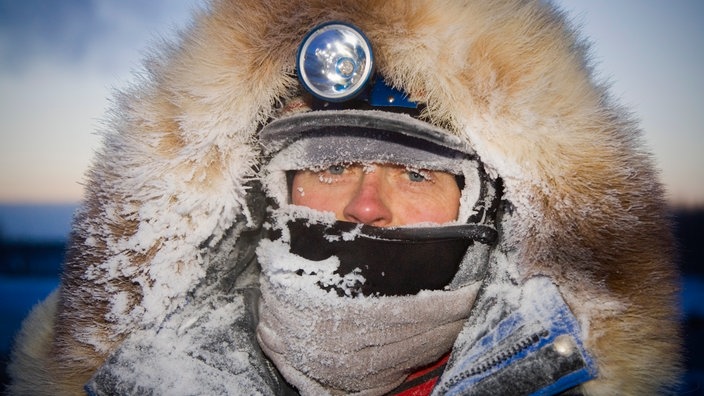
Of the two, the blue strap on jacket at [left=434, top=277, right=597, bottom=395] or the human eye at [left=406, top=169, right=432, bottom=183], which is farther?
the human eye at [left=406, top=169, right=432, bottom=183]

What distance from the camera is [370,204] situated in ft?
Answer: 4.59

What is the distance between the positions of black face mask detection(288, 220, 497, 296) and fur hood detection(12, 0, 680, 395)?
167 mm

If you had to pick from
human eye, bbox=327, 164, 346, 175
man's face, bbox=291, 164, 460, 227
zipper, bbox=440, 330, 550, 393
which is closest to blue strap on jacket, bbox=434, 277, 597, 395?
zipper, bbox=440, 330, 550, 393

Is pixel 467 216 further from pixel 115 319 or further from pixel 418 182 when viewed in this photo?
pixel 115 319

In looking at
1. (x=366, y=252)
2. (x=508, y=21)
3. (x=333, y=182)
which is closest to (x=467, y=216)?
(x=366, y=252)

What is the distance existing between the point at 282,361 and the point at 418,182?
2.39 feet

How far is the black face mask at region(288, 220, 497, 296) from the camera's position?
1297 mm

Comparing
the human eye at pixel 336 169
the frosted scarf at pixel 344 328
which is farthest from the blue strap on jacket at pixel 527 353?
the human eye at pixel 336 169

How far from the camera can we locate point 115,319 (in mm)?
1323

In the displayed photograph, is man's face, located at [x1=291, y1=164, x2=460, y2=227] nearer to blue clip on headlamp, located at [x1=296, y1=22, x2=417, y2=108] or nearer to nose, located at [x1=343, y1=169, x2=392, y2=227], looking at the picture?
nose, located at [x1=343, y1=169, x2=392, y2=227]

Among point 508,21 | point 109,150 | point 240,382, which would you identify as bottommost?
point 240,382

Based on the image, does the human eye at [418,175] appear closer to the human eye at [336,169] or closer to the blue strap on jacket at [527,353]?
the human eye at [336,169]

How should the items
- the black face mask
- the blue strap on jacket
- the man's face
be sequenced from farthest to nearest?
the man's face → the black face mask → the blue strap on jacket

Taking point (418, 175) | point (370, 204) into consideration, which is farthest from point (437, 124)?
point (370, 204)
